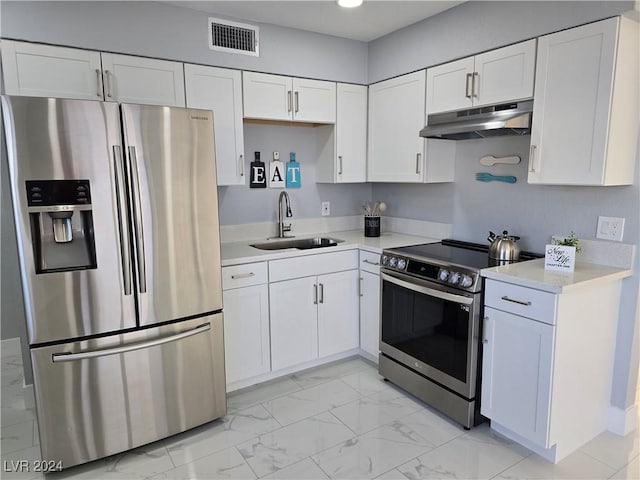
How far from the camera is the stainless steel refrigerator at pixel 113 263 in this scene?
6.09 feet

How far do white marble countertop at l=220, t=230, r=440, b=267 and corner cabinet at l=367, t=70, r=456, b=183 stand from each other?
48 centimetres

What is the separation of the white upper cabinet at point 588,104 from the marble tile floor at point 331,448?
1.44 metres

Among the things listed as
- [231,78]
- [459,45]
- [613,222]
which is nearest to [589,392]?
[613,222]

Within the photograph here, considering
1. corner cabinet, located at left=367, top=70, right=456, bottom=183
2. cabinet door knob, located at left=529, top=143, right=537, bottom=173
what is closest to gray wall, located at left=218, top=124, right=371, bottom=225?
corner cabinet, located at left=367, top=70, right=456, bottom=183

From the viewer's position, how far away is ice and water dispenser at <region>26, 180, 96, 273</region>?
1851 mm

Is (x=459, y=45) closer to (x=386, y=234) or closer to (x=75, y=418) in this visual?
(x=386, y=234)

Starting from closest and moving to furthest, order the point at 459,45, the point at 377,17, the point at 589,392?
the point at 589,392 → the point at 459,45 → the point at 377,17

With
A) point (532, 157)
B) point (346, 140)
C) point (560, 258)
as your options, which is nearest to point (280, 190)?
point (346, 140)

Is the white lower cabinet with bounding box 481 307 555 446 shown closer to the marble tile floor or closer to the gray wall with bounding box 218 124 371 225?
the marble tile floor

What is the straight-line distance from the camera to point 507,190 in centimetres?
277

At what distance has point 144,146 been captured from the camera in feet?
6.70

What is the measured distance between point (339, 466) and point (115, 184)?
5.81ft


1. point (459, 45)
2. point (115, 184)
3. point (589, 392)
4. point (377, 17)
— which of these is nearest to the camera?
point (115, 184)

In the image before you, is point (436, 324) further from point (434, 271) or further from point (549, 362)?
point (549, 362)
